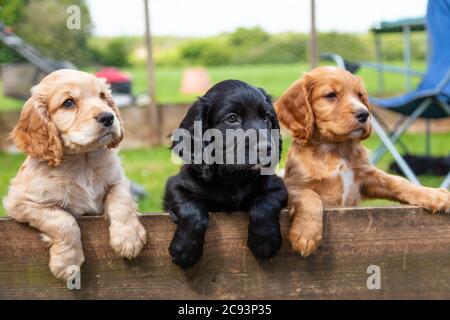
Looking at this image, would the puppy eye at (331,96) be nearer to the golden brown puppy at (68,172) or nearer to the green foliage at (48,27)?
the golden brown puppy at (68,172)

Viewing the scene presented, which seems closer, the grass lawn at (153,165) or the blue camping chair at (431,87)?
the blue camping chair at (431,87)

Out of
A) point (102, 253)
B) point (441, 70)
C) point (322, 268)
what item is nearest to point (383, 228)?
point (322, 268)

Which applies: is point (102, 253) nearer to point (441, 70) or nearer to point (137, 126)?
point (441, 70)

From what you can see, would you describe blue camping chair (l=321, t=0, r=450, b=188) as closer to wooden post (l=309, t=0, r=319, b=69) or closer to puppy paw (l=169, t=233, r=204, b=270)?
puppy paw (l=169, t=233, r=204, b=270)

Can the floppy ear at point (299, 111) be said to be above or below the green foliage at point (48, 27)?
below

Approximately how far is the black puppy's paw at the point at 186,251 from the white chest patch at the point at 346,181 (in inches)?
34.2

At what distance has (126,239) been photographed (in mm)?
2863

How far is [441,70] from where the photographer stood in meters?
5.64

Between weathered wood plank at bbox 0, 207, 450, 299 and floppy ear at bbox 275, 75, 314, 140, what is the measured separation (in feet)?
1.89

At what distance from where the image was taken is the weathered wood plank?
9.71ft

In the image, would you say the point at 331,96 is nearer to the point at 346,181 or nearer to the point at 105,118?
the point at 346,181

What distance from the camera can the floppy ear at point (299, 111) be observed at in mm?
3391

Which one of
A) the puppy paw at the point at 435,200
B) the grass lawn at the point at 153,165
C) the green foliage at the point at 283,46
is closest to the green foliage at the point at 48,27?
the grass lawn at the point at 153,165

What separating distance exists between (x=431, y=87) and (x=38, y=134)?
3.65 meters
